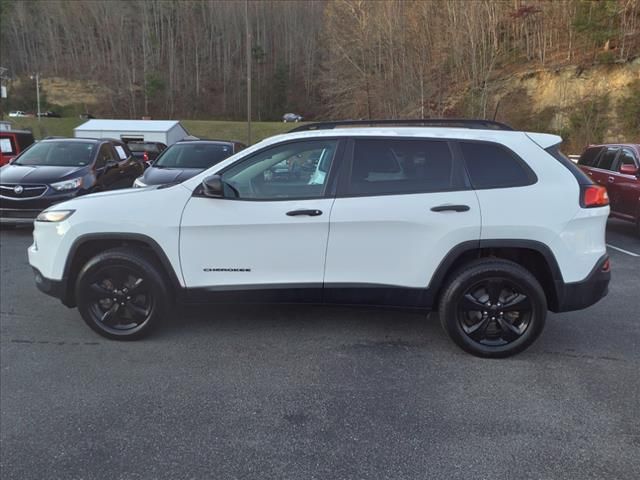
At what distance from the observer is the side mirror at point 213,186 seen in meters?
3.79

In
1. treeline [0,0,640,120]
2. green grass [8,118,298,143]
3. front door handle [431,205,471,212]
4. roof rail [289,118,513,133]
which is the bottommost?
green grass [8,118,298,143]

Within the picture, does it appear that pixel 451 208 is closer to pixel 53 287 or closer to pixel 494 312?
pixel 494 312

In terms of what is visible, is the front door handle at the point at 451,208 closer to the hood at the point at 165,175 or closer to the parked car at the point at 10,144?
the hood at the point at 165,175

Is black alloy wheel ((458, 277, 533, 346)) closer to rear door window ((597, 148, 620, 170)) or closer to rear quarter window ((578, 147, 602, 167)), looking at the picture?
rear door window ((597, 148, 620, 170))

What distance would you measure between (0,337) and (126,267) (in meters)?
1.36

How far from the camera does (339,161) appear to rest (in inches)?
155

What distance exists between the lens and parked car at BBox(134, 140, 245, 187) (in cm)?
932

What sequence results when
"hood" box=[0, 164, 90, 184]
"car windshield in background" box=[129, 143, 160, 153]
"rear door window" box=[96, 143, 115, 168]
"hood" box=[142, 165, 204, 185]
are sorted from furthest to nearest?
"car windshield in background" box=[129, 143, 160, 153], "rear door window" box=[96, 143, 115, 168], "hood" box=[142, 165, 204, 185], "hood" box=[0, 164, 90, 184]

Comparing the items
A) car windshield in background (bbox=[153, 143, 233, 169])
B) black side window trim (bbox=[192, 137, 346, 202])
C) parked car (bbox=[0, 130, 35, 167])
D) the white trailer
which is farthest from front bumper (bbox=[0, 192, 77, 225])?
the white trailer

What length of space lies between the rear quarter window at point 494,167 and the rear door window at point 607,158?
7.21 meters

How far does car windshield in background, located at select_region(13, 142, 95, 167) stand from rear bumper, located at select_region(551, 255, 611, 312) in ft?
27.8

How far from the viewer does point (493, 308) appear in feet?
12.6

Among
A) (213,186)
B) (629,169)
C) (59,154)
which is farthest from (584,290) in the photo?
(59,154)

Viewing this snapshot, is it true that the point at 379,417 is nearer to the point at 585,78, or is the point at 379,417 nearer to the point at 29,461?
the point at 29,461
